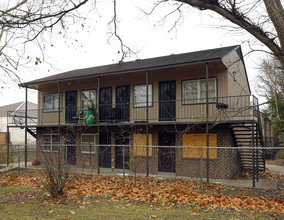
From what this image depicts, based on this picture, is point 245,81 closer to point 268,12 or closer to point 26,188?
point 268,12

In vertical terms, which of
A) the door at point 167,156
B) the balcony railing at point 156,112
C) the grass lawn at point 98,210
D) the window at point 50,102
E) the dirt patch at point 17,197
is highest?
the window at point 50,102

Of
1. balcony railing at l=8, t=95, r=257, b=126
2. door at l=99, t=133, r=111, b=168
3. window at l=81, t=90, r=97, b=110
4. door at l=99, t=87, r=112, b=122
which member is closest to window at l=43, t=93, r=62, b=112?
balcony railing at l=8, t=95, r=257, b=126

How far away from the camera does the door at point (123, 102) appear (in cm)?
1575

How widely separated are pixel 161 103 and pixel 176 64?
280 centimetres

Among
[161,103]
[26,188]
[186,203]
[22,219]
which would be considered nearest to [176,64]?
[161,103]

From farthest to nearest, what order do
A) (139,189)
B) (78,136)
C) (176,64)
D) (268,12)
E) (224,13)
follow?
(78,136) < (176,64) < (139,189) < (224,13) < (268,12)

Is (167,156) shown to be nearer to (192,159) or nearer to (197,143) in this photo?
(192,159)

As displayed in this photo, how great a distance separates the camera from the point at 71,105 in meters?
17.9

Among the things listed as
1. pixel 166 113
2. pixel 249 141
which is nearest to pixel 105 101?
pixel 166 113

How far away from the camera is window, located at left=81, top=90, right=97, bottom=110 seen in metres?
17.1

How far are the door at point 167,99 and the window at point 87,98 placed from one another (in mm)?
4768

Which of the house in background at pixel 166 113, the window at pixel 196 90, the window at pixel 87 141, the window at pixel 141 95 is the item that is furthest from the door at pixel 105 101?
the window at pixel 196 90

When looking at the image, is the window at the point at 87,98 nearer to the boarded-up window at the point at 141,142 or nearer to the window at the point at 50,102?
the window at the point at 50,102

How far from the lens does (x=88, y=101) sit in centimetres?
1731
